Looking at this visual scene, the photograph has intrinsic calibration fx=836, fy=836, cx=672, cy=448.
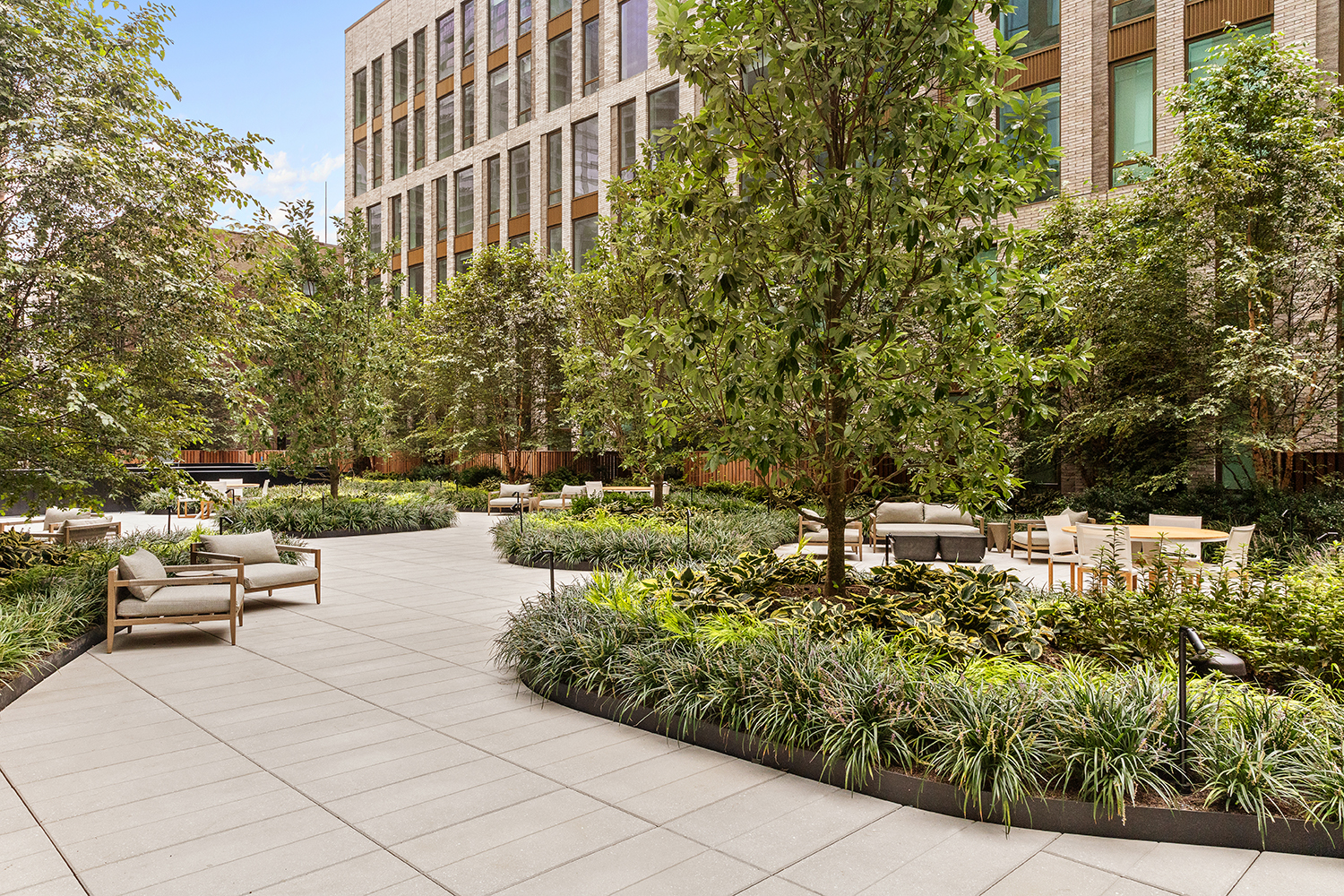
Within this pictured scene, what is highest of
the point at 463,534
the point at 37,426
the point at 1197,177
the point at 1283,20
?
the point at 1283,20

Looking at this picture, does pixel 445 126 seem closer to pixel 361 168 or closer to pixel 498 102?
pixel 498 102

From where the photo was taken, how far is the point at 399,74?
141 ft

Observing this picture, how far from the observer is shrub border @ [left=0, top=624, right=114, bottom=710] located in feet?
20.6

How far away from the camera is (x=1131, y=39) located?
810 inches

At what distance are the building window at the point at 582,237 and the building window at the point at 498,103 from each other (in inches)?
288

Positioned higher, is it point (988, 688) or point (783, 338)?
point (783, 338)

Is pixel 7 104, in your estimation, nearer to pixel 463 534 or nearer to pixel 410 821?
pixel 410 821

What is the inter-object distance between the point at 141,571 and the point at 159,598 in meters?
0.37

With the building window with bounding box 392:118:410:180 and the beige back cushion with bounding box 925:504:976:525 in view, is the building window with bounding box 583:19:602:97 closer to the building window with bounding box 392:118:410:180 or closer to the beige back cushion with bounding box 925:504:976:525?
the building window with bounding box 392:118:410:180

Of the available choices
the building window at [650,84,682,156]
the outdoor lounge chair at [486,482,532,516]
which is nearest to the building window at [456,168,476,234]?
the building window at [650,84,682,156]

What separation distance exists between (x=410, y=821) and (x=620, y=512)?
527 inches

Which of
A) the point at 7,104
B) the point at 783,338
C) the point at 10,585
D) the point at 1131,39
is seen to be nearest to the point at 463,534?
the point at 10,585

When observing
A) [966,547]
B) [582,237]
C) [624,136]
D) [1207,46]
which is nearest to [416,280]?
[582,237]

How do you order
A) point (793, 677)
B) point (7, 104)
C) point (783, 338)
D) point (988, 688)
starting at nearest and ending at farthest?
1. point (988, 688)
2. point (793, 677)
3. point (783, 338)
4. point (7, 104)
